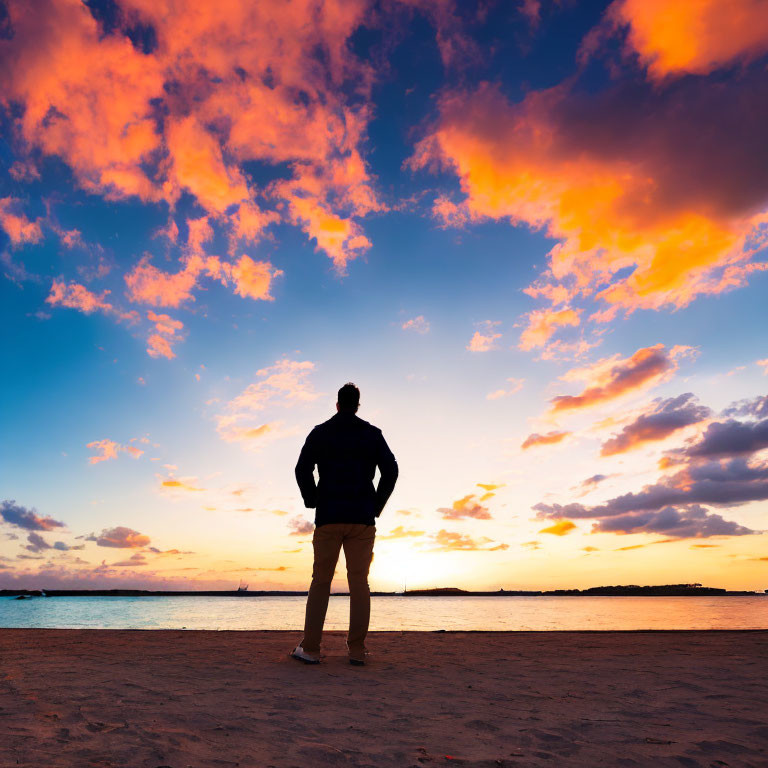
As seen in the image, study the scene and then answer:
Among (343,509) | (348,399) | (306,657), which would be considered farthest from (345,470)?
(306,657)

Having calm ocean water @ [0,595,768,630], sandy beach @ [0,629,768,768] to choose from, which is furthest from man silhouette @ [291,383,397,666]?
calm ocean water @ [0,595,768,630]

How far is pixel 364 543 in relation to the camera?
231 inches

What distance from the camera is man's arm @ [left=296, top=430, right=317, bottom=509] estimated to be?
19.5ft

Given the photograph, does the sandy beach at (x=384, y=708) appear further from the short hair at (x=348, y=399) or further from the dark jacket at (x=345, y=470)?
the short hair at (x=348, y=399)

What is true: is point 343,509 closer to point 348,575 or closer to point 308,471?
point 308,471

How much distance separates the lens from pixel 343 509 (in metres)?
5.80

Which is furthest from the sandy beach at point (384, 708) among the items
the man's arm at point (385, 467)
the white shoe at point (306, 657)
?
the man's arm at point (385, 467)

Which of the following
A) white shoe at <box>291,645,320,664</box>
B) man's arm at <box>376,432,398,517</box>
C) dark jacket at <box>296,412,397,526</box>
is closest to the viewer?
white shoe at <box>291,645,320,664</box>

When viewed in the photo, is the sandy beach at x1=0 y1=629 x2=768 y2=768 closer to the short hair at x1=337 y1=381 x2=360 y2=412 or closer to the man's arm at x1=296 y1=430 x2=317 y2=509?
the man's arm at x1=296 y1=430 x2=317 y2=509

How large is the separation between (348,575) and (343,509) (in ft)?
2.59

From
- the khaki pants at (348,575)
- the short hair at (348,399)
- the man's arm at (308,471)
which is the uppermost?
the short hair at (348,399)

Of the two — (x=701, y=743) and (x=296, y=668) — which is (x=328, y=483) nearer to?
(x=296, y=668)

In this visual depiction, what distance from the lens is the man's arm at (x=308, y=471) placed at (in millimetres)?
5945

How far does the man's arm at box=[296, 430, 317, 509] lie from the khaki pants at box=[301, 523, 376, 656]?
0.35 meters
